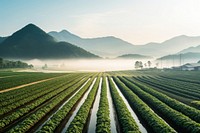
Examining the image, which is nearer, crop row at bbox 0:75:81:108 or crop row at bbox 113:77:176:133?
crop row at bbox 113:77:176:133

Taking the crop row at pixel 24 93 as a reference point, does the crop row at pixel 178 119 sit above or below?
below

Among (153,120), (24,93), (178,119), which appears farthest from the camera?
(24,93)

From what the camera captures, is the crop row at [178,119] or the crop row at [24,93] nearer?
the crop row at [178,119]

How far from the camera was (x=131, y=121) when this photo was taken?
23.3 meters

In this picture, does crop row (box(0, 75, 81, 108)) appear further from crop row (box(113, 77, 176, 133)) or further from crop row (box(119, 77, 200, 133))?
crop row (box(119, 77, 200, 133))

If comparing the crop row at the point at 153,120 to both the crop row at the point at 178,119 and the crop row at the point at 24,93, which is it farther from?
the crop row at the point at 24,93

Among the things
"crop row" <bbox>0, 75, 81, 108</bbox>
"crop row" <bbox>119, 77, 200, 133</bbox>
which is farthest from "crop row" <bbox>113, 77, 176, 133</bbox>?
"crop row" <bbox>0, 75, 81, 108</bbox>

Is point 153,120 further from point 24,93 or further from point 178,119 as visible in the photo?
point 24,93

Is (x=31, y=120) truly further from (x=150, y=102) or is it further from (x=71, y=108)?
(x=150, y=102)

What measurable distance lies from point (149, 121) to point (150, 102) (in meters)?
11.5

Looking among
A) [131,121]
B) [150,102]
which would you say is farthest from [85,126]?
[150,102]

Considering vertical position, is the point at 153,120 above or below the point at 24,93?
below

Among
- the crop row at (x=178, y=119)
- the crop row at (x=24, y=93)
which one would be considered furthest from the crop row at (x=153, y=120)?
the crop row at (x=24, y=93)

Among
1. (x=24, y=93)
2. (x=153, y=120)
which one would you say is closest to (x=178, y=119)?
(x=153, y=120)
